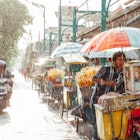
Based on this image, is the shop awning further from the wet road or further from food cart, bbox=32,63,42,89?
food cart, bbox=32,63,42,89

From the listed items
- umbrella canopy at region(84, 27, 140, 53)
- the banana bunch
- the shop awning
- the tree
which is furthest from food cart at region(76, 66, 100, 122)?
the tree

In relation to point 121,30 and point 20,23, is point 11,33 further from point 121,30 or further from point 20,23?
point 121,30

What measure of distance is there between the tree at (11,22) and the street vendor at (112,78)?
30032 millimetres

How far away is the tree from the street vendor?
30.0 m

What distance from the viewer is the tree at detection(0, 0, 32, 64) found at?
35719 millimetres

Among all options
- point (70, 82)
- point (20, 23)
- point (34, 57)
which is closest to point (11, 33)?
point (20, 23)

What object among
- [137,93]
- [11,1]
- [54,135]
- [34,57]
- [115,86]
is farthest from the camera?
[34,57]

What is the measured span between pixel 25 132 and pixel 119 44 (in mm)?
3851

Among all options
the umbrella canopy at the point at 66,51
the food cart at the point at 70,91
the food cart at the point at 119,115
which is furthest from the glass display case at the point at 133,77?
the umbrella canopy at the point at 66,51

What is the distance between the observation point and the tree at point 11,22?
35719 millimetres

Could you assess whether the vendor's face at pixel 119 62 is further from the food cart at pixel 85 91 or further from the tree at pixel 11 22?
the tree at pixel 11 22

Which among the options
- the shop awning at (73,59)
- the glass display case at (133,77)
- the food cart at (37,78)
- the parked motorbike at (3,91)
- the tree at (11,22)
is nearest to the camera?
the glass display case at (133,77)

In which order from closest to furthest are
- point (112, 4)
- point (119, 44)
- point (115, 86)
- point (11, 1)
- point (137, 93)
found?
point (137, 93) < point (119, 44) < point (115, 86) < point (112, 4) < point (11, 1)

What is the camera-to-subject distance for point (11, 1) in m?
35.7
